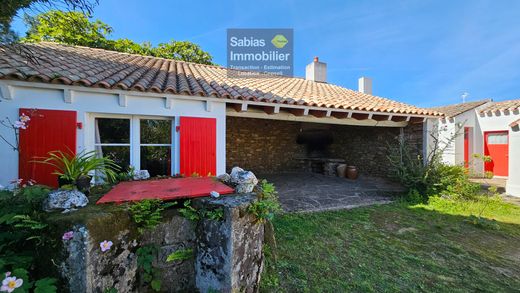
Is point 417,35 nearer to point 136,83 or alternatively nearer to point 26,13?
point 136,83

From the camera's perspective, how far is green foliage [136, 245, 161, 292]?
2.13 metres

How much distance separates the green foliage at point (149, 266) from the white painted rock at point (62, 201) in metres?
0.73

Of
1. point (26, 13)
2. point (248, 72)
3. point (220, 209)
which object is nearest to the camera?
point (220, 209)

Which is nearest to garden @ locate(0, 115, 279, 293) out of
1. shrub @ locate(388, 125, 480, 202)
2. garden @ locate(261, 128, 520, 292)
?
garden @ locate(261, 128, 520, 292)

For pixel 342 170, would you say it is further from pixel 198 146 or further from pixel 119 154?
pixel 119 154

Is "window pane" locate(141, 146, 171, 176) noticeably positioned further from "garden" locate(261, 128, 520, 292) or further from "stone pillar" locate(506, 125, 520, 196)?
"stone pillar" locate(506, 125, 520, 196)

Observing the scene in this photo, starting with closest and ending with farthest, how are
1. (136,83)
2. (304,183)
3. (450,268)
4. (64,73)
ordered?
(450,268) < (64,73) < (136,83) < (304,183)

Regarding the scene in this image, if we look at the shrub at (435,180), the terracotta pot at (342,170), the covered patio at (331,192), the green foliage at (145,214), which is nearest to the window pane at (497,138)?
the shrub at (435,180)

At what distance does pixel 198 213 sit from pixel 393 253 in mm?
3185

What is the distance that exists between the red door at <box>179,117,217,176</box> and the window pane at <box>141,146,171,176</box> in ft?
1.35

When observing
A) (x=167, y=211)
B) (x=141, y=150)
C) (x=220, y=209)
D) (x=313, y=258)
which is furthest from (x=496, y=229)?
(x=141, y=150)

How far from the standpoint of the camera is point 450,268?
316 centimetres

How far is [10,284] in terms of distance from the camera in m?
1.49

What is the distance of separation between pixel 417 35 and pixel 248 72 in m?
6.43
